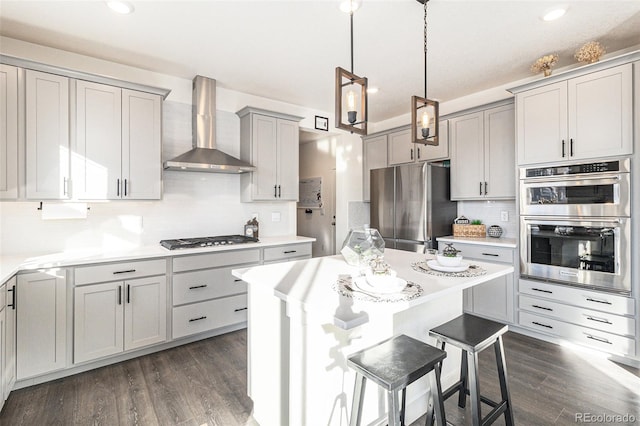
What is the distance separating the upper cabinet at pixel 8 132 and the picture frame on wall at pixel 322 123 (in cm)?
314

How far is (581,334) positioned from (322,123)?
3751 mm

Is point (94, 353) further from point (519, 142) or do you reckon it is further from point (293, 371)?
point (519, 142)

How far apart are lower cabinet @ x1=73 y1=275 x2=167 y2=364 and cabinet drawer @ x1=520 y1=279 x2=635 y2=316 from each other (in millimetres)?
3488

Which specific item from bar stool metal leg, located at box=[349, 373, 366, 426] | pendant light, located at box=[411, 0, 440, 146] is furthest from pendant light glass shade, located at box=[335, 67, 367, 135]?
bar stool metal leg, located at box=[349, 373, 366, 426]

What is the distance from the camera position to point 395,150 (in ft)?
14.8

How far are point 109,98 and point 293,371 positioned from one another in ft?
8.89

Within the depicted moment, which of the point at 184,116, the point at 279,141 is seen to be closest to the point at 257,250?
the point at 279,141

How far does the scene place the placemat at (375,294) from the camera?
4.41 feet

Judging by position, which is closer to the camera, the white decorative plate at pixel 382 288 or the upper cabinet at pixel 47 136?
the white decorative plate at pixel 382 288

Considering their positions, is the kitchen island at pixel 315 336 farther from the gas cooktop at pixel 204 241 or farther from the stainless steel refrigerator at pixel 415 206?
the stainless steel refrigerator at pixel 415 206

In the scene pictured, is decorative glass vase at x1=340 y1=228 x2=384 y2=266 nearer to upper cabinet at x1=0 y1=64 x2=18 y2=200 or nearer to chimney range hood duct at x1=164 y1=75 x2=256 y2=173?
chimney range hood duct at x1=164 y1=75 x2=256 y2=173

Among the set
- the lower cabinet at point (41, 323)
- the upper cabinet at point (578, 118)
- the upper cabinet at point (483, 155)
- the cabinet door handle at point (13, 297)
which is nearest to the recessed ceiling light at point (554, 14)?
the upper cabinet at point (578, 118)

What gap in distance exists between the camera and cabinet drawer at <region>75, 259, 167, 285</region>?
2.43m

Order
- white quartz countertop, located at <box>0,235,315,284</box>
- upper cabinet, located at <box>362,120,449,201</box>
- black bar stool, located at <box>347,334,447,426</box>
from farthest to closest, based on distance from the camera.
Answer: upper cabinet, located at <box>362,120,449,201</box>, white quartz countertop, located at <box>0,235,315,284</box>, black bar stool, located at <box>347,334,447,426</box>
